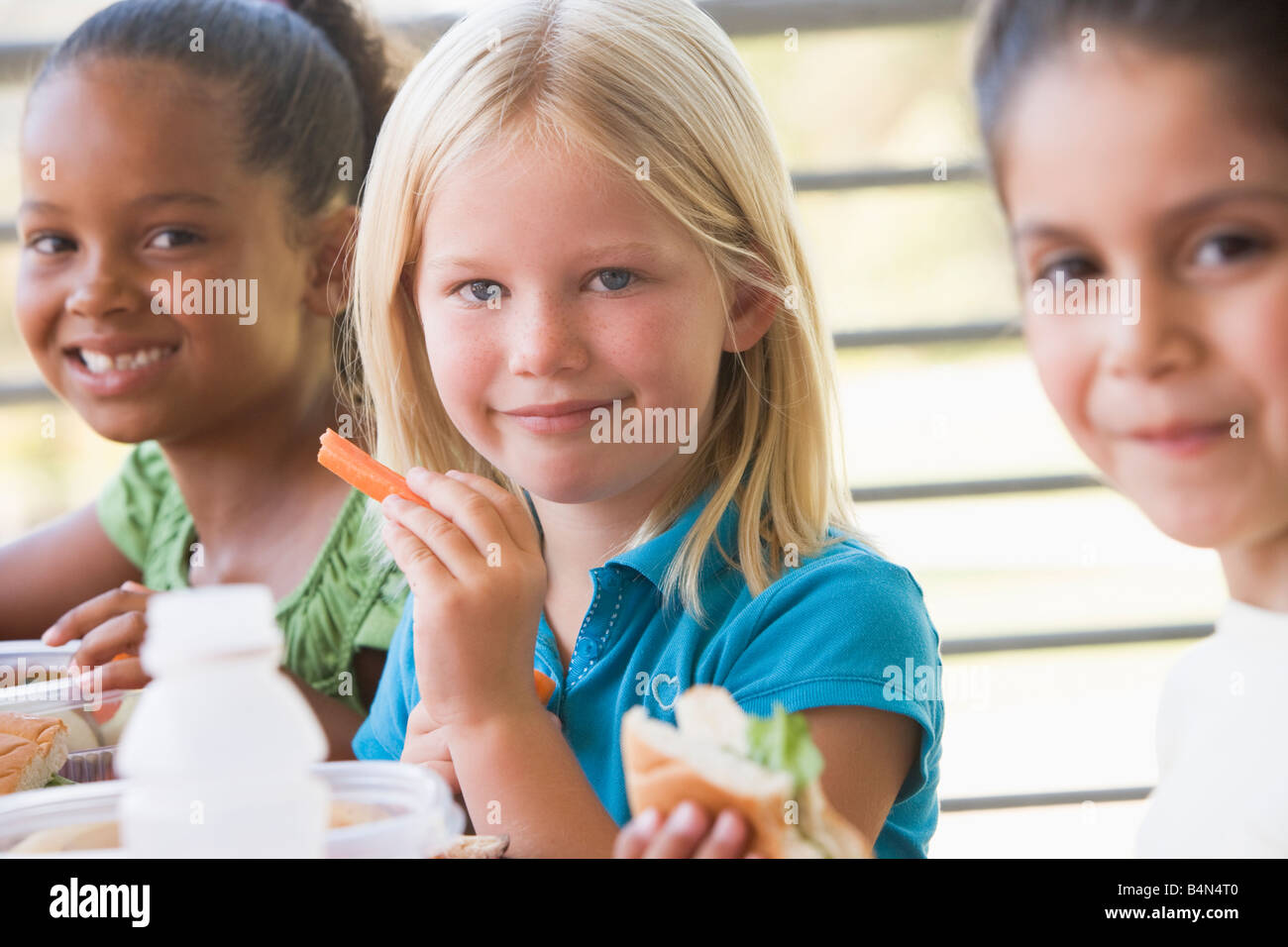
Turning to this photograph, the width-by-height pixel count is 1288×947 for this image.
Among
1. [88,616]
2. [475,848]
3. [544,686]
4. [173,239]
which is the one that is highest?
[173,239]

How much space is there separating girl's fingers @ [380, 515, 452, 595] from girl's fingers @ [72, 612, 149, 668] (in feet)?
1.71

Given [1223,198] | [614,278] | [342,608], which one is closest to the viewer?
[1223,198]

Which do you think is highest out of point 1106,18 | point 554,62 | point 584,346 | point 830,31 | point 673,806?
point 830,31

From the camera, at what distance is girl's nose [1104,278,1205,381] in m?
0.77

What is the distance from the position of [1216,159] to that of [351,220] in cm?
128

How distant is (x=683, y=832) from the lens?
72 cm

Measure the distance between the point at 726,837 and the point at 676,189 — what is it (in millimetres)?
682

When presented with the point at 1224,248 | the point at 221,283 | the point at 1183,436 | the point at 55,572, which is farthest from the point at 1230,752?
the point at 55,572

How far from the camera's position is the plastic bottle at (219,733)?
2.12ft

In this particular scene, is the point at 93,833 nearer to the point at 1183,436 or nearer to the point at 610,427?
the point at 610,427

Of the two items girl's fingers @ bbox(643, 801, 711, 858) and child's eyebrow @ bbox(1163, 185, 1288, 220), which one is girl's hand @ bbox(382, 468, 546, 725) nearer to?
girl's fingers @ bbox(643, 801, 711, 858)

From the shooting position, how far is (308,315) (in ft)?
5.82

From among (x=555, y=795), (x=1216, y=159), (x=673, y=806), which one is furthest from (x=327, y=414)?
(x=1216, y=159)
